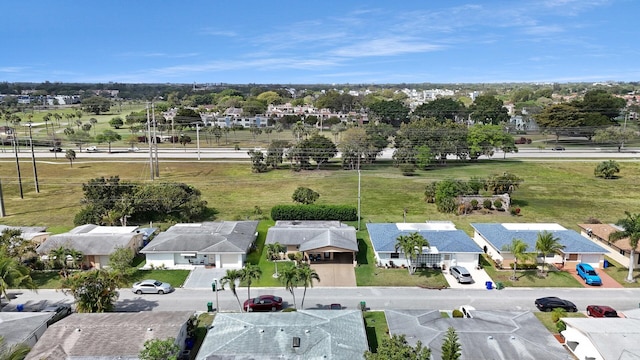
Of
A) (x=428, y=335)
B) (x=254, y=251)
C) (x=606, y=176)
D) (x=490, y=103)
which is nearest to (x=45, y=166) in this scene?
(x=254, y=251)

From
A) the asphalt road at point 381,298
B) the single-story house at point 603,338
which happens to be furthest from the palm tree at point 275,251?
the single-story house at point 603,338

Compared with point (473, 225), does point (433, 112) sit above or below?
above

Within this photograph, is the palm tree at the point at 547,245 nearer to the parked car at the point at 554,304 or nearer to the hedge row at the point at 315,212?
the parked car at the point at 554,304

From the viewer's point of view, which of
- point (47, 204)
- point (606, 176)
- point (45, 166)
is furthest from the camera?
point (45, 166)

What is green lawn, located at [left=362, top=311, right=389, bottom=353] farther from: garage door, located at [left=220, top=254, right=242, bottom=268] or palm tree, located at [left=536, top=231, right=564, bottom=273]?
palm tree, located at [left=536, top=231, right=564, bottom=273]

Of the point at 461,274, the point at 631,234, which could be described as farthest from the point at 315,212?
the point at 631,234

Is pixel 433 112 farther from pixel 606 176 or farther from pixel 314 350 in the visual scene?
pixel 314 350

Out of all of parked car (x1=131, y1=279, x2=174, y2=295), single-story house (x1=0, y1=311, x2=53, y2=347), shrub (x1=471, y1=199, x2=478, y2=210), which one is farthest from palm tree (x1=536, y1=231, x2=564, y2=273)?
single-story house (x1=0, y1=311, x2=53, y2=347)
